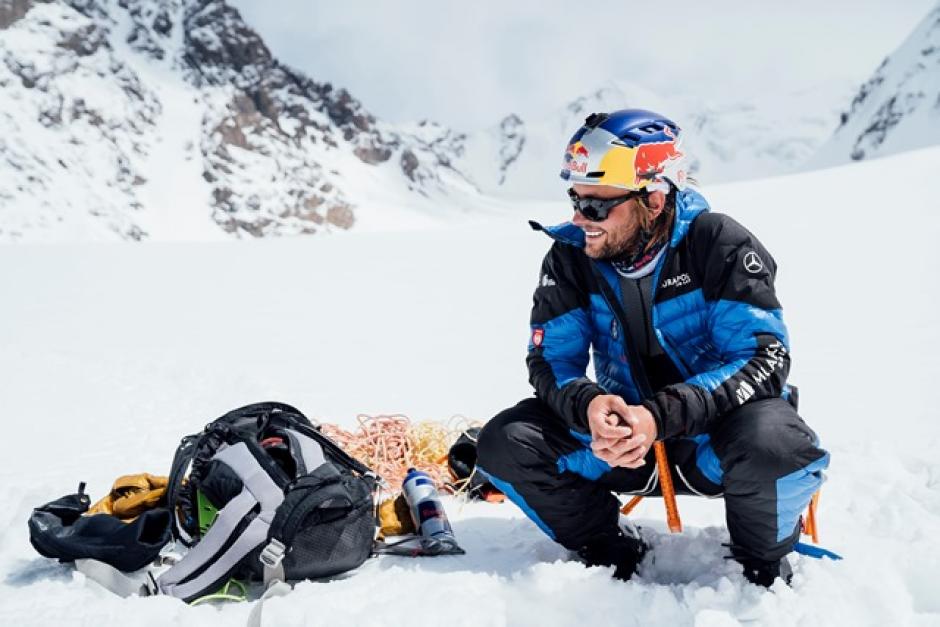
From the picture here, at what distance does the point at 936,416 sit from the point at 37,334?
800 cm

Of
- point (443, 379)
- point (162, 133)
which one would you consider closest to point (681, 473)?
point (443, 379)

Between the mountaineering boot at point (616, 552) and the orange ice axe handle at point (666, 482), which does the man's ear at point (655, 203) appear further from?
the mountaineering boot at point (616, 552)

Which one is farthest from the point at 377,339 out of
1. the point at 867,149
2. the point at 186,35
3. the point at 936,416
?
the point at 186,35

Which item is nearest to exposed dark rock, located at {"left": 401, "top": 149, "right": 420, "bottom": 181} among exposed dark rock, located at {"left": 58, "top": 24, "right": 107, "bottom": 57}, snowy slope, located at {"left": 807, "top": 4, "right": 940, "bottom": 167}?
exposed dark rock, located at {"left": 58, "top": 24, "right": 107, "bottom": 57}

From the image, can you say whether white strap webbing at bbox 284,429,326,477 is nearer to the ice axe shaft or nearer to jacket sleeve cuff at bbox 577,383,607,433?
jacket sleeve cuff at bbox 577,383,607,433

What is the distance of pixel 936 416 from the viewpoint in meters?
4.13

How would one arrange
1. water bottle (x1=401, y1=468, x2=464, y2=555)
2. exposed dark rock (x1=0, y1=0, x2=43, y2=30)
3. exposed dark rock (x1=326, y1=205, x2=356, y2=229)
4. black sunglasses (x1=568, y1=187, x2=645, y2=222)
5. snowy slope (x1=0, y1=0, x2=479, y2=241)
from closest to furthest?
black sunglasses (x1=568, y1=187, x2=645, y2=222) → water bottle (x1=401, y1=468, x2=464, y2=555) → snowy slope (x1=0, y1=0, x2=479, y2=241) → exposed dark rock (x1=0, y1=0, x2=43, y2=30) → exposed dark rock (x1=326, y1=205, x2=356, y2=229)

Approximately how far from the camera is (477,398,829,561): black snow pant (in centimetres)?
211

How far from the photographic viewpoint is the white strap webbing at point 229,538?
7.70 ft

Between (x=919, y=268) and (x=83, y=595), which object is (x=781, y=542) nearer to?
(x=83, y=595)

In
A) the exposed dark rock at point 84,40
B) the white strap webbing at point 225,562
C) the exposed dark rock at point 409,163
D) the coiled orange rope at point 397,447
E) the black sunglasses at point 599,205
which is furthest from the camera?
the exposed dark rock at point 409,163

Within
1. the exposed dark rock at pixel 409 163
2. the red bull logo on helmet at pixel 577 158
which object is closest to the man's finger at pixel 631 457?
the red bull logo on helmet at pixel 577 158

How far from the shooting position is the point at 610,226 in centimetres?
245

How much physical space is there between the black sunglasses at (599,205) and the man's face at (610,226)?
1 centimetres
